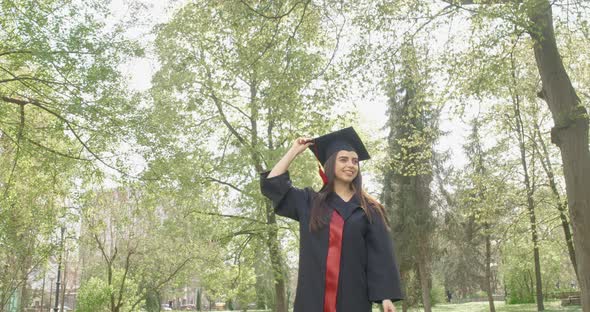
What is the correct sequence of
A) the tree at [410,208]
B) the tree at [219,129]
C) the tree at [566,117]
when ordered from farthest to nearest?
the tree at [410,208], the tree at [219,129], the tree at [566,117]

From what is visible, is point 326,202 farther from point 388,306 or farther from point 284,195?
point 388,306

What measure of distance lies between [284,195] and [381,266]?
841 mm

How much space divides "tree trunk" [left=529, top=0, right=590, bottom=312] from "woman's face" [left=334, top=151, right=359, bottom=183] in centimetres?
507

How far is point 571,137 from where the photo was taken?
828cm

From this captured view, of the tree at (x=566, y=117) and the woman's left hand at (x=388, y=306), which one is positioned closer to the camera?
the woman's left hand at (x=388, y=306)

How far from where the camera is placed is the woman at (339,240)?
3.42m

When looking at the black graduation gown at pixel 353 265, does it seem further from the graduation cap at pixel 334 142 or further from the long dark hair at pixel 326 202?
the graduation cap at pixel 334 142

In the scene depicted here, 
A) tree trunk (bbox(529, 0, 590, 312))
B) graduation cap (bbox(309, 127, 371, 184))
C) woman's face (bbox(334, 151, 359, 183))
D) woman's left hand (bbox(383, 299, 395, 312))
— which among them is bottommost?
woman's left hand (bbox(383, 299, 395, 312))

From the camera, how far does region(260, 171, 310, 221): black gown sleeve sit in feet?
12.5

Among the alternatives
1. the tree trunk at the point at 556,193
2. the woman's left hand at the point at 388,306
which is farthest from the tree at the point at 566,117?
the tree trunk at the point at 556,193

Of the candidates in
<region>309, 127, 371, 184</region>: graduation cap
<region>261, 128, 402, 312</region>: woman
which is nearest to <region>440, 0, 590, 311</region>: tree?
<region>309, 127, 371, 184</region>: graduation cap

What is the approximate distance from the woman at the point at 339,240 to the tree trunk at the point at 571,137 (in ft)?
17.1

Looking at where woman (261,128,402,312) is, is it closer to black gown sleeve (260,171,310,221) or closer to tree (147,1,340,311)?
black gown sleeve (260,171,310,221)

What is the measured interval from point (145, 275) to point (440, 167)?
51.3 feet
